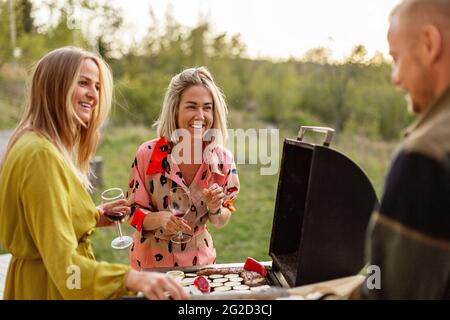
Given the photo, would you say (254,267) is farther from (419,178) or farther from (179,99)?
(419,178)

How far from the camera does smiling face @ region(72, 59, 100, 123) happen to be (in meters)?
1.85

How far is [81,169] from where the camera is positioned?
6.88 feet

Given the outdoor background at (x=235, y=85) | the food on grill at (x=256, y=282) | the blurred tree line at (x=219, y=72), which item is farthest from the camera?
the blurred tree line at (x=219, y=72)

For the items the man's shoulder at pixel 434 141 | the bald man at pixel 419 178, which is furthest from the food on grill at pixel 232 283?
the man's shoulder at pixel 434 141

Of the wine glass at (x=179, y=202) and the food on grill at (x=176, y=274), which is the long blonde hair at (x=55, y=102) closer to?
the wine glass at (x=179, y=202)

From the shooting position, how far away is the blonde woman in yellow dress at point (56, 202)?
1.52m

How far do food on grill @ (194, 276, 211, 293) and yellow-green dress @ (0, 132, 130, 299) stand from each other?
0.49 meters

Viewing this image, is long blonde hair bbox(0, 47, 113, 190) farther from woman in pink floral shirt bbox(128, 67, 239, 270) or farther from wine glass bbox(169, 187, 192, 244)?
woman in pink floral shirt bbox(128, 67, 239, 270)

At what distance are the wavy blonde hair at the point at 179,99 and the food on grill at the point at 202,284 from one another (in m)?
0.86

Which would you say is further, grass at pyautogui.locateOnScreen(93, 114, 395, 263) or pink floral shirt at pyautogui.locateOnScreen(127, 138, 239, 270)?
grass at pyautogui.locateOnScreen(93, 114, 395, 263)

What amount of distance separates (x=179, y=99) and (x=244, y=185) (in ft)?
23.6

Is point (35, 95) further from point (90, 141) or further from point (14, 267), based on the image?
point (14, 267)

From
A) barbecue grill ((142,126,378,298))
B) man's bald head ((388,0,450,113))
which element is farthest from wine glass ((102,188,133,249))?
man's bald head ((388,0,450,113))

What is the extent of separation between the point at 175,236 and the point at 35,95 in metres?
1.00
